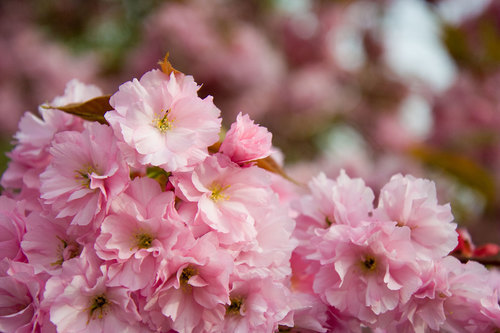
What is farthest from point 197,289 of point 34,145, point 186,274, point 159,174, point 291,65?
point 291,65

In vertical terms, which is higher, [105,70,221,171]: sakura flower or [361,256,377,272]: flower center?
[105,70,221,171]: sakura flower

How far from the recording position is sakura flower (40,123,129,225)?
408 millimetres

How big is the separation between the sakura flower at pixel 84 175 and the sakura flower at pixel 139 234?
0.01 m

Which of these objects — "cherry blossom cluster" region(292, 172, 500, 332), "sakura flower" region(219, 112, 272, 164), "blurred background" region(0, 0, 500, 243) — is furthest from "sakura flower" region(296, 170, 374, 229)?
"blurred background" region(0, 0, 500, 243)

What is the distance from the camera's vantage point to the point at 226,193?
1.42 feet

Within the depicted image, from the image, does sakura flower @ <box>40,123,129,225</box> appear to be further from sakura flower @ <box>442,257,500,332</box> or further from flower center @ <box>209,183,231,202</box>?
sakura flower @ <box>442,257,500,332</box>

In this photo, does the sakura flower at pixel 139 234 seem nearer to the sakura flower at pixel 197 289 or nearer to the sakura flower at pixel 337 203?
the sakura flower at pixel 197 289

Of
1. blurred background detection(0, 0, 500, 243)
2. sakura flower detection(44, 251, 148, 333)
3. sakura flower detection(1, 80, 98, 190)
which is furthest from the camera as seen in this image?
blurred background detection(0, 0, 500, 243)

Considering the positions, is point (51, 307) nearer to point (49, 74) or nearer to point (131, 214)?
point (131, 214)

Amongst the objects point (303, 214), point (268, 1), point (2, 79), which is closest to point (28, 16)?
point (2, 79)

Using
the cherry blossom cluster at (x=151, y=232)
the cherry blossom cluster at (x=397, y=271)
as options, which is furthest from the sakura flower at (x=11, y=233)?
the cherry blossom cluster at (x=397, y=271)

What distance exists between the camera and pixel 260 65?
6.67 feet

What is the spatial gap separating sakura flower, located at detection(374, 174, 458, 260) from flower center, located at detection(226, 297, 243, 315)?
15cm

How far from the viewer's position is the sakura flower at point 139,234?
0.40 m
